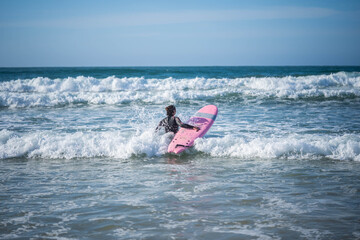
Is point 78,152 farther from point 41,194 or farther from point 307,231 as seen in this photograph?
point 307,231

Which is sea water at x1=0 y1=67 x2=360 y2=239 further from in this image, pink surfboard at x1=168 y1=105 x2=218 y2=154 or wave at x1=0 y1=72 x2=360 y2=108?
wave at x1=0 y1=72 x2=360 y2=108

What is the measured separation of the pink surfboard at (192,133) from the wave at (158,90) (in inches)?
322

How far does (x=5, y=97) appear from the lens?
16047 millimetres

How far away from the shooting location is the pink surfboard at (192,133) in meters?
7.27

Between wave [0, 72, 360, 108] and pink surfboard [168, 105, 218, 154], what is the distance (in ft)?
26.8

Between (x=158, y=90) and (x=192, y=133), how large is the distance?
15732 mm

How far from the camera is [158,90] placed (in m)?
23.1

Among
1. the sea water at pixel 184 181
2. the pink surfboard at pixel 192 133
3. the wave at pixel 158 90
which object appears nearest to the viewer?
the sea water at pixel 184 181

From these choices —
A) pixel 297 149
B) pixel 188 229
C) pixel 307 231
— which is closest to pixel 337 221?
pixel 307 231

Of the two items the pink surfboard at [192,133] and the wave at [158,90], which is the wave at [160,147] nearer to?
the pink surfboard at [192,133]

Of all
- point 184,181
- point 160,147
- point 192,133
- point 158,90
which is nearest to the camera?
point 184,181

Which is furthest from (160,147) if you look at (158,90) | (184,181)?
(158,90)

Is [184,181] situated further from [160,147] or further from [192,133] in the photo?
[192,133]

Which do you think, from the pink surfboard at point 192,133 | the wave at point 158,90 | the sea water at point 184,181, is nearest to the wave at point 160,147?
the sea water at point 184,181
